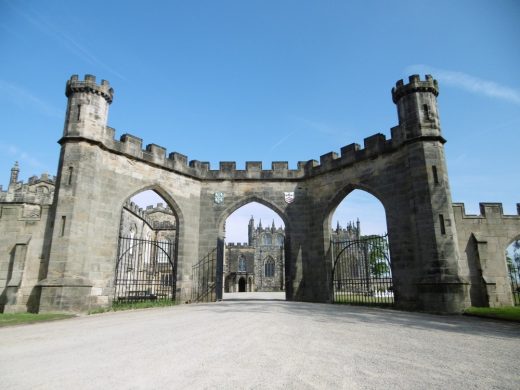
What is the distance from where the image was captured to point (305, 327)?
22.2 feet

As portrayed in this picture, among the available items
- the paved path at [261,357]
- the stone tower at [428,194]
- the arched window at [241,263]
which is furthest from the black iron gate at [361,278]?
the arched window at [241,263]

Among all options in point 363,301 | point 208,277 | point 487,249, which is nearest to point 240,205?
point 208,277

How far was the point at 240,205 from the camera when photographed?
650 inches

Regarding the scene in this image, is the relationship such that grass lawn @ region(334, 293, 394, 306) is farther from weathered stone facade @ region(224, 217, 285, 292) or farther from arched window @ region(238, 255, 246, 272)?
arched window @ region(238, 255, 246, 272)

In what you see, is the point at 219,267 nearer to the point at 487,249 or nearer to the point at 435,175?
the point at 435,175

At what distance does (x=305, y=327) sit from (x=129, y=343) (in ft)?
10.7

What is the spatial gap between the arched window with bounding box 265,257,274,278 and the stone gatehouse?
40.1 meters

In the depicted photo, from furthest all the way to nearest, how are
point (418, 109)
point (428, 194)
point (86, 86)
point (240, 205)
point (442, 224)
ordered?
point (240, 205), point (86, 86), point (418, 109), point (428, 194), point (442, 224)

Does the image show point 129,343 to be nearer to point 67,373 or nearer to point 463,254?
point 67,373

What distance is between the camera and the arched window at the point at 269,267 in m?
55.2

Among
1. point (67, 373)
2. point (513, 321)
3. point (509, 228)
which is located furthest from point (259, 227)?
point (67, 373)

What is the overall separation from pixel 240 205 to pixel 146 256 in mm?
14314

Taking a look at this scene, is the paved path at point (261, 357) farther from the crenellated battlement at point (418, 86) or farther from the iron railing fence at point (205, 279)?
the crenellated battlement at point (418, 86)

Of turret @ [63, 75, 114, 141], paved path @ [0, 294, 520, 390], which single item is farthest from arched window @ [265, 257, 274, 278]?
paved path @ [0, 294, 520, 390]
